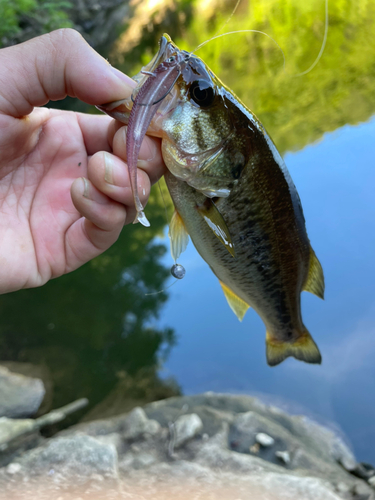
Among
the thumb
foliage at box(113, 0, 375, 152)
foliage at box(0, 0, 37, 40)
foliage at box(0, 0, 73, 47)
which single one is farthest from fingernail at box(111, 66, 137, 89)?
foliage at box(0, 0, 37, 40)

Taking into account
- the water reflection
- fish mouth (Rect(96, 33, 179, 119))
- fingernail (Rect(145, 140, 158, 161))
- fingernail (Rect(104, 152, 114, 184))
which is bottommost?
the water reflection

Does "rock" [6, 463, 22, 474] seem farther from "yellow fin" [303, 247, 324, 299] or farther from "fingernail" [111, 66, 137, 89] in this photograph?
"fingernail" [111, 66, 137, 89]

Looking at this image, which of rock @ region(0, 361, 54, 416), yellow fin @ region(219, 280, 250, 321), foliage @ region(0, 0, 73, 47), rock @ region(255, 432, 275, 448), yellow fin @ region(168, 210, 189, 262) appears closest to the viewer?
yellow fin @ region(168, 210, 189, 262)

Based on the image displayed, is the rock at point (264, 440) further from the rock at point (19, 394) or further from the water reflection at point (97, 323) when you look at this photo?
the rock at point (19, 394)

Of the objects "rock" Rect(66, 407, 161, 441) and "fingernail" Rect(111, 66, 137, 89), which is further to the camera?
"rock" Rect(66, 407, 161, 441)

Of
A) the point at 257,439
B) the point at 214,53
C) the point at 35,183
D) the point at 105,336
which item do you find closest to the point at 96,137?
the point at 35,183

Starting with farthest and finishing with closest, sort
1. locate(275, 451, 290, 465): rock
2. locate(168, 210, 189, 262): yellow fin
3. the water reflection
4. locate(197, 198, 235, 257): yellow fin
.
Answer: the water reflection, locate(275, 451, 290, 465): rock, locate(168, 210, 189, 262): yellow fin, locate(197, 198, 235, 257): yellow fin

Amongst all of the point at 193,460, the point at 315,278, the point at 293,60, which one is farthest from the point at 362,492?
the point at 293,60
